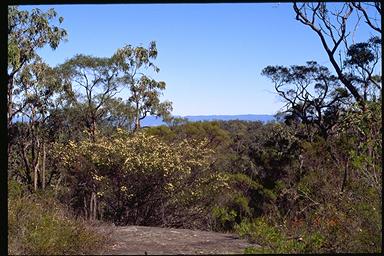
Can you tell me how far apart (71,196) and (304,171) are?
6.80 m

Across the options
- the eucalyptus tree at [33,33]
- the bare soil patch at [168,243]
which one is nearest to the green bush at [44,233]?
the bare soil patch at [168,243]

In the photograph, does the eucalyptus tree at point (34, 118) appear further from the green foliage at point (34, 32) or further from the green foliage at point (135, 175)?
the green foliage at point (135, 175)

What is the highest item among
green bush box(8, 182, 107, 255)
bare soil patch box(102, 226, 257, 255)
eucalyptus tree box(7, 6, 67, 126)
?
eucalyptus tree box(7, 6, 67, 126)

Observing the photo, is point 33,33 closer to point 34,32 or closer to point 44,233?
point 34,32

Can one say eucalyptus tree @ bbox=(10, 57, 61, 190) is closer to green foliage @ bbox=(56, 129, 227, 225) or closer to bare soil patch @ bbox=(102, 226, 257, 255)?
green foliage @ bbox=(56, 129, 227, 225)

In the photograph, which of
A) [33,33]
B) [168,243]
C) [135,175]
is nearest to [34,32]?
[33,33]

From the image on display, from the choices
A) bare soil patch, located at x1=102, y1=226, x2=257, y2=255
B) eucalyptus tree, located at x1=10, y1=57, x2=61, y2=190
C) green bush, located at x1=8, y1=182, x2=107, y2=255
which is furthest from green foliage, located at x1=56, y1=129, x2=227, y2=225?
eucalyptus tree, located at x1=10, y1=57, x2=61, y2=190

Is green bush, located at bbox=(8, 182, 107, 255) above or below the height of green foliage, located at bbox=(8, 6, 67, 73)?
below

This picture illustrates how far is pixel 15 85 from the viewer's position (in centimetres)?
1513

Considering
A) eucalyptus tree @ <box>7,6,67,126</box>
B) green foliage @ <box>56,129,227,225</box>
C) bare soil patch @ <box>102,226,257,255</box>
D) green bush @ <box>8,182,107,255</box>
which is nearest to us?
green bush @ <box>8,182,107,255</box>

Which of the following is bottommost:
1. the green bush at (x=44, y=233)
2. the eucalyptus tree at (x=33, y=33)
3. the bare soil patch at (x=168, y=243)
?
the bare soil patch at (x=168, y=243)

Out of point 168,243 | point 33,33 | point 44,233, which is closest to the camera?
point 44,233
